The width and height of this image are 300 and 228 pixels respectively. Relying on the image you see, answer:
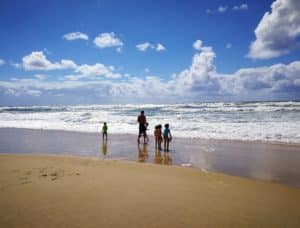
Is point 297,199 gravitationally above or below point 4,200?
below

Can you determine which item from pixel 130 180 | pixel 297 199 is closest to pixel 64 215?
pixel 130 180

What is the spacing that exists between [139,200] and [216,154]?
6057mm

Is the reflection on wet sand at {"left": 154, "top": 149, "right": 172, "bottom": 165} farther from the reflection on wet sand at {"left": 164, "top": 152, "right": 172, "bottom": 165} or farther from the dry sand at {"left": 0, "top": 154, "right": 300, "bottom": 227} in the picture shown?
the dry sand at {"left": 0, "top": 154, "right": 300, "bottom": 227}

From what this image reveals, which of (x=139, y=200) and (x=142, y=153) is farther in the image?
(x=142, y=153)

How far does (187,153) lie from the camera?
390 inches

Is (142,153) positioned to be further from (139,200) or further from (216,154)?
(139,200)

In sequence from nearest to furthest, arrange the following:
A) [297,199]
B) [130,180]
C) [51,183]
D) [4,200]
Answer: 1. [4,200]
2. [297,199]
3. [51,183]
4. [130,180]

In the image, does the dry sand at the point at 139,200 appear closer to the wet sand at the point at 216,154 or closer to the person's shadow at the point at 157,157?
the wet sand at the point at 216,154

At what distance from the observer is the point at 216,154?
31.4ft

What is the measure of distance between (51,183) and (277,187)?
16.4 feet

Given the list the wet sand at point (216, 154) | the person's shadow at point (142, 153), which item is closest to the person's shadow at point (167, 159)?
the wet sand at point (216, 154)

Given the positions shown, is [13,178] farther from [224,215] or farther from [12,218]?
[224,215]

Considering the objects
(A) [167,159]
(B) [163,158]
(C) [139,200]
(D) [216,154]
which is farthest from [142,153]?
(C) [139,200]

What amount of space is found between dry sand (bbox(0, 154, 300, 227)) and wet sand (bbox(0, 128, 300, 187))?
4.25ft
